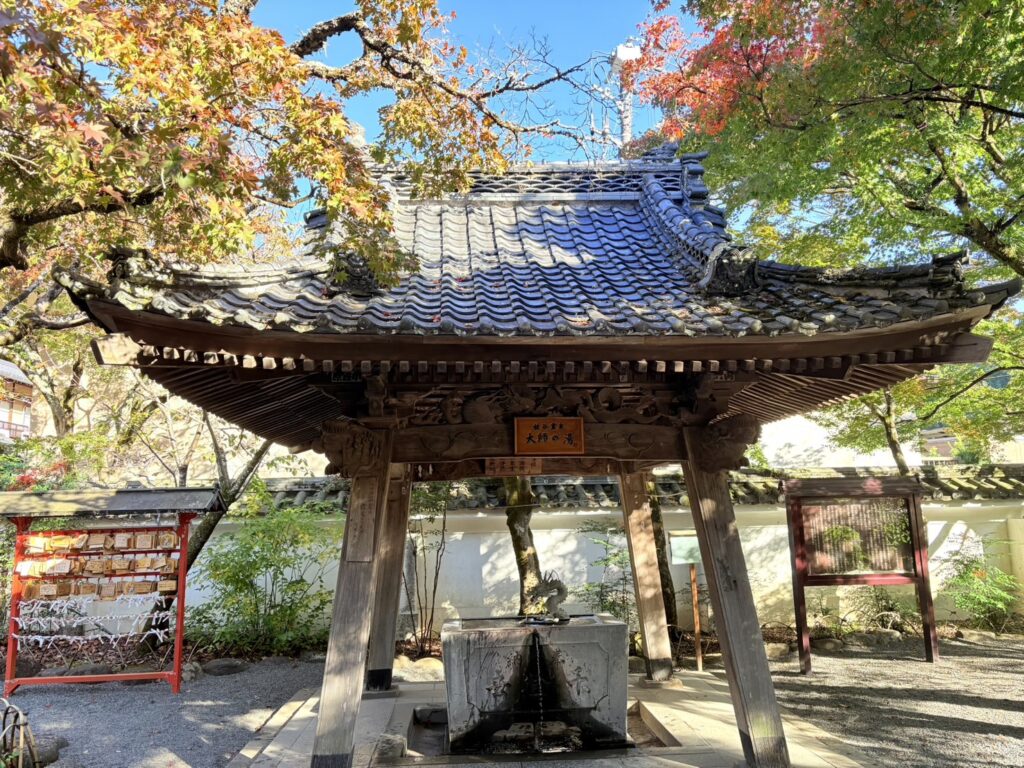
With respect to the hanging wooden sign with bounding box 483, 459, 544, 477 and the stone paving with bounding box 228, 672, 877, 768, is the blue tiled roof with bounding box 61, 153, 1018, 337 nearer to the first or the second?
the hanging wooden sign with bounding box 483, 459, 544, 477

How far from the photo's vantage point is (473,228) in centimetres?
718

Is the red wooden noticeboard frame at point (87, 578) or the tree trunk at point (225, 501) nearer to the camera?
the red wooden noticeboard frame at point (87, 578)

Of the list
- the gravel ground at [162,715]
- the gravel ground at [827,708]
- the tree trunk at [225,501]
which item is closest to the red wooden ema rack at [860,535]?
the gravel ground at [827,708]

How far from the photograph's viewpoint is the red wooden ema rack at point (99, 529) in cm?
816

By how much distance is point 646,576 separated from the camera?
8.24 metres

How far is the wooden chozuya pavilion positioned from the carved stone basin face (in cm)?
120

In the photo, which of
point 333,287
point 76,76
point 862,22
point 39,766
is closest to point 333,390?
Result: point 333,287

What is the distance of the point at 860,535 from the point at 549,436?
634 cm

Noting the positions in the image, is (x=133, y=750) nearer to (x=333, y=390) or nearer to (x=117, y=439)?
Result: (x=333, y=390)

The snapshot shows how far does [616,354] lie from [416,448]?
185 centimetres

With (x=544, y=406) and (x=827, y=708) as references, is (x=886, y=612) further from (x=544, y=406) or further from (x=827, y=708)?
(x=544, y=406)

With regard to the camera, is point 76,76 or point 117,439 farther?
point 117,439

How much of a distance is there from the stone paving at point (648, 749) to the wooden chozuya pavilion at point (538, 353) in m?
0.69

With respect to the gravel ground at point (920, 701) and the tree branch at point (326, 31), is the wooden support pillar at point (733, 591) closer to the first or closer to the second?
the gravel ground at point (920, 701)
